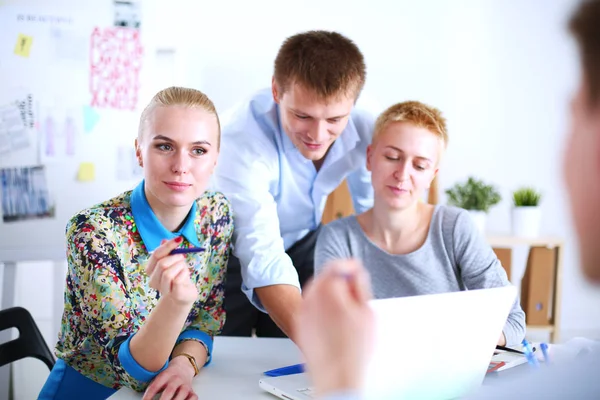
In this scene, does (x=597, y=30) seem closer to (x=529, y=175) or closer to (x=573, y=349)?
(x=573, y=349)

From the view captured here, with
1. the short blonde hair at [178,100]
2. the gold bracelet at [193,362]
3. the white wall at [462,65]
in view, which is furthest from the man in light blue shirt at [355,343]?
the white wall at [462,65]

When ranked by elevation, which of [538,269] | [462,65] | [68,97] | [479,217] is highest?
[462,65]

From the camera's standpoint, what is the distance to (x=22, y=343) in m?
1.42

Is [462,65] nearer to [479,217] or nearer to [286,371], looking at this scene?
[479,217]

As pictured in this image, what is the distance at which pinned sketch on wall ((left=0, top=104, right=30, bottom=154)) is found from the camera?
2.64 meters

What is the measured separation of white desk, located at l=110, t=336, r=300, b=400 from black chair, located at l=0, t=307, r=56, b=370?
1.33 feet

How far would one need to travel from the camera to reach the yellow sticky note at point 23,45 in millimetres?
2633

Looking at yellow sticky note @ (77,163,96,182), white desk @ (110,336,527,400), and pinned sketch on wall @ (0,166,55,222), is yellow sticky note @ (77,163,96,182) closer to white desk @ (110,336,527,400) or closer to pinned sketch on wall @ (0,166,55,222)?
pinned sketch on wall @ (0,166,55,222)

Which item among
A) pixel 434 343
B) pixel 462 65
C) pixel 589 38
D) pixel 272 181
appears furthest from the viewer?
pixel 462 65

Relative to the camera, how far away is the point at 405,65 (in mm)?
3818

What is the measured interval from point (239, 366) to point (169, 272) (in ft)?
1.02

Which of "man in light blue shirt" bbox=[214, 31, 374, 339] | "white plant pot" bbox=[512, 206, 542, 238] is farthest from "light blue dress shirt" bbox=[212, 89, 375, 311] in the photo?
"white plant pot" bbox=[512, 206, 542, 238]

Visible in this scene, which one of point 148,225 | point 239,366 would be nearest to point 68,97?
point 148,225

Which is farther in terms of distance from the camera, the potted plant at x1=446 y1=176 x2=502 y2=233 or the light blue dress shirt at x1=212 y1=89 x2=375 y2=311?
the potted plant at x1=446 y1=176 x2=502 y2=233
